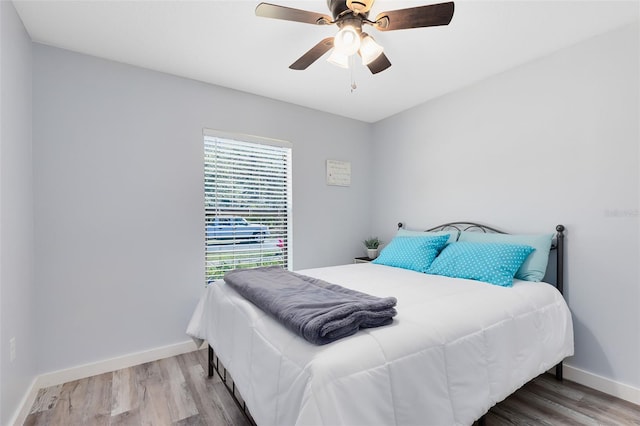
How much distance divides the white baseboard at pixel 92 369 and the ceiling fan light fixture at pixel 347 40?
2751mm

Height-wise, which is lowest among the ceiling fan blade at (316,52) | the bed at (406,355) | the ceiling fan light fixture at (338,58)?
the bed at (406,355)

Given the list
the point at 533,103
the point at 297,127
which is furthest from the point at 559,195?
the point at 297,127

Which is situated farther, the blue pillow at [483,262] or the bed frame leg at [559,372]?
the bed frame leg at [559,372]

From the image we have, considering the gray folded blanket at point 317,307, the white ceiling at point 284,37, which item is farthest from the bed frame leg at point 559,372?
the white ceiling at point 284,37

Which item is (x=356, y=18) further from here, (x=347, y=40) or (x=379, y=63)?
(x=379, y=63)

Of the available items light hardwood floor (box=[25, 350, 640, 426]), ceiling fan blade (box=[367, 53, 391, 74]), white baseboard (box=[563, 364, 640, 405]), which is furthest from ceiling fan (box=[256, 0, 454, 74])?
white baseboard (box=[563, 364, 640, 405])

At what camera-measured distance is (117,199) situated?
2.54 metres

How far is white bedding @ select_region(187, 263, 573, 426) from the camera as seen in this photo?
Result: 1.08 metres

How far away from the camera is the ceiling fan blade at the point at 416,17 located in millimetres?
1491

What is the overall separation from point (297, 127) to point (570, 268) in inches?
113

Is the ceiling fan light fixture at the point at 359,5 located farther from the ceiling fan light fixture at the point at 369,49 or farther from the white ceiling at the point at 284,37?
the white ceiling at the point at 284,37

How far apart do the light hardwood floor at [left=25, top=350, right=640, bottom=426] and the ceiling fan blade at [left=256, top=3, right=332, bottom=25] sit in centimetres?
230

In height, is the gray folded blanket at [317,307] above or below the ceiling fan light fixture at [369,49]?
below

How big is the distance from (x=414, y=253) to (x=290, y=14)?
2.10 metres
